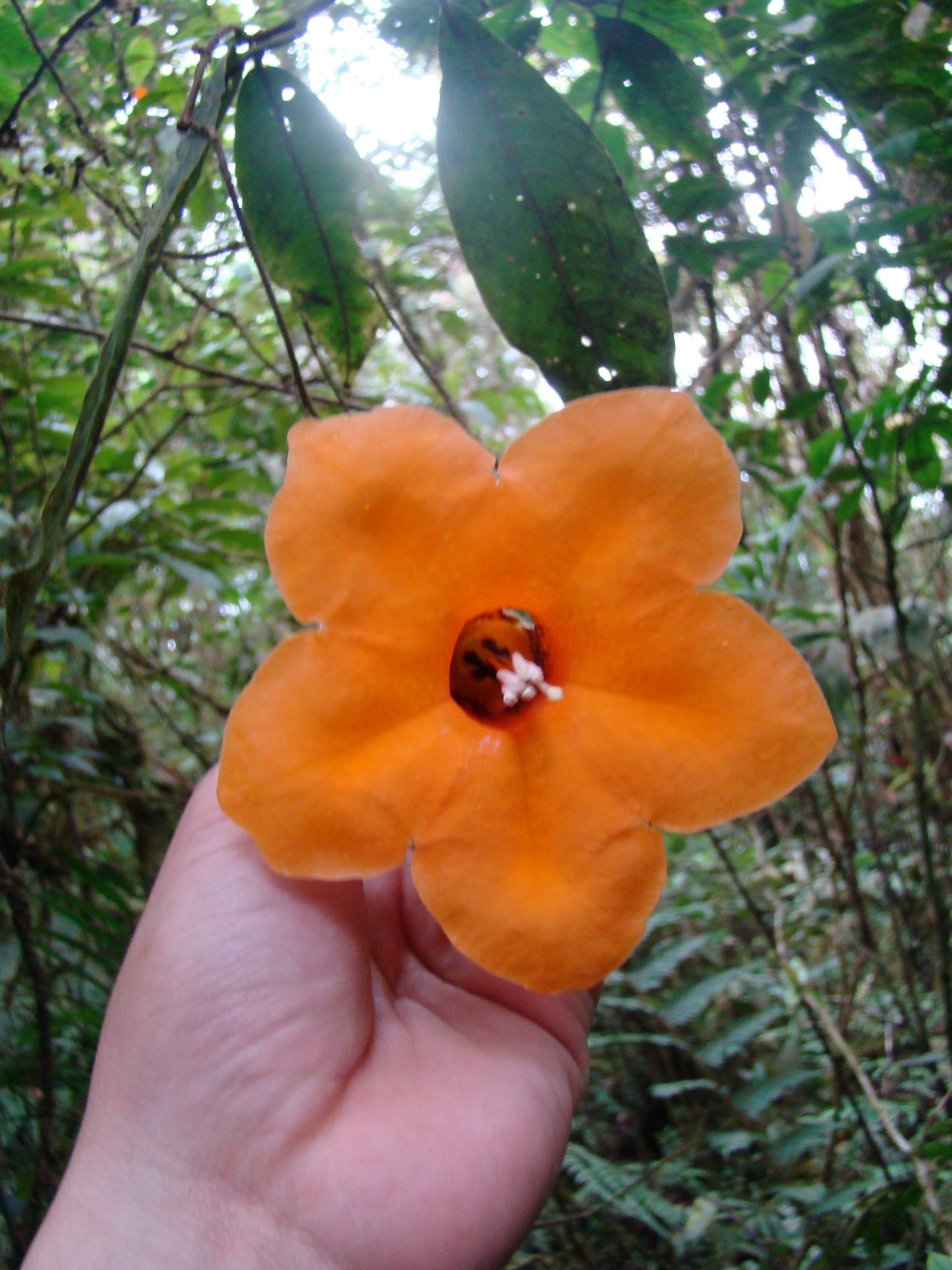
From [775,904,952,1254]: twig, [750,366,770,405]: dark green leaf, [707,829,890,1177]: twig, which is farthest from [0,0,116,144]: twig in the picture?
[775,904,952,1254]: twig

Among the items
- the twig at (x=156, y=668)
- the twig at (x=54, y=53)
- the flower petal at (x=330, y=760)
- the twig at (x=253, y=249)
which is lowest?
the flower petal at (x=330, y=760)

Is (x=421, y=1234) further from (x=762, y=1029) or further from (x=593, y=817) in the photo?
(x=762, y=1029)

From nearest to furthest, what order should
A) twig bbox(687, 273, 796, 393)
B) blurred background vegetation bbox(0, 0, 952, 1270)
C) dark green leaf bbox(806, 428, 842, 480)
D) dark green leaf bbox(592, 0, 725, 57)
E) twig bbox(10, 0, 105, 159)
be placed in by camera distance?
dark green leaf bbox(592, 0, 725, 57), twig bbox(10, 0, 105, 159), blurred background vegetation bbox(0, 0, 952, 1270), twig bbox(687, 273, 796, 393), dark green leaf bbox(806, 428, 842, 480)

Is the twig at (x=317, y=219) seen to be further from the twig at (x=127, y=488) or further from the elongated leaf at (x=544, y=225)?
the twig at (x=127, y=488)

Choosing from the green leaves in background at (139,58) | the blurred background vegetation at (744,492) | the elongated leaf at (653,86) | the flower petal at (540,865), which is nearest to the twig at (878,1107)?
the blurred background vegetation at (744,492)

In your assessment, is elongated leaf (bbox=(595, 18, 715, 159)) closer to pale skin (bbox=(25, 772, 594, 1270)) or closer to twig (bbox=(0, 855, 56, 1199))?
pale skin (bbox=(25, 772, 594, 1270))

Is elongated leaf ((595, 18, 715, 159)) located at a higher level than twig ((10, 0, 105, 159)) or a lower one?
lower

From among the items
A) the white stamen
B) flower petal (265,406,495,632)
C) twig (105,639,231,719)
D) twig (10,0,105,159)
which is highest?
twig (10,0,105,159)

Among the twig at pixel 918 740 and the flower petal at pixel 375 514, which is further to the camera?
the twig at pixel 918 740
